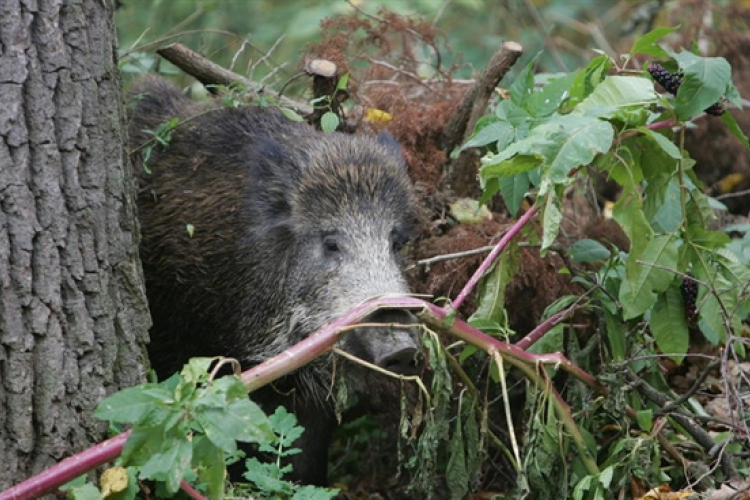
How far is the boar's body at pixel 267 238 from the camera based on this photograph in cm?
440

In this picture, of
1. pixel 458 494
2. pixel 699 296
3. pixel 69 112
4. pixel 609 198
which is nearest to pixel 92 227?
pixel 69 112

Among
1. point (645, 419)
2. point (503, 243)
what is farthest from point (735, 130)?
point (645, 419)

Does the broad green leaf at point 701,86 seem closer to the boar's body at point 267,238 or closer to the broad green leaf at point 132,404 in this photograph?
the boar's body at point 267,238

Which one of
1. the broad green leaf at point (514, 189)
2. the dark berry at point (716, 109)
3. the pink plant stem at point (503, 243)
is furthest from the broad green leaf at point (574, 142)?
the dark berry at point (716, 109)

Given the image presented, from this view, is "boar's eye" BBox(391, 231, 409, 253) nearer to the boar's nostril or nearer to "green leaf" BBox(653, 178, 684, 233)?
the boar's nostril

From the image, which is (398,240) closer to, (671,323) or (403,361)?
(403,361)

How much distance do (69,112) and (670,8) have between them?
5.57 m

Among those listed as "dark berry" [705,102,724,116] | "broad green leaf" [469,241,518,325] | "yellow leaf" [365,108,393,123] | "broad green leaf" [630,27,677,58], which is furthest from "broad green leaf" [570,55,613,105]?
"yellow leaf" [365,108,393,123]

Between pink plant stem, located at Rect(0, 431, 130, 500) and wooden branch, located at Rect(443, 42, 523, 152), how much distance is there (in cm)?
238

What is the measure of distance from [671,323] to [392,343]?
993 millimetres

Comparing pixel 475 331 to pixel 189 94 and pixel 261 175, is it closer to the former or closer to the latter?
pixel 261 175

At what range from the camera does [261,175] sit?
179 inches

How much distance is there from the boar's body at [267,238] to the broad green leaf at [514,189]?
0.57m

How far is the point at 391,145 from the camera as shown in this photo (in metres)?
4.70
